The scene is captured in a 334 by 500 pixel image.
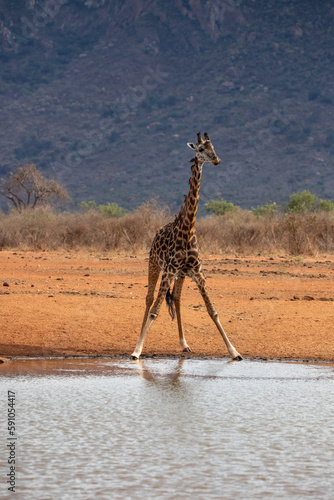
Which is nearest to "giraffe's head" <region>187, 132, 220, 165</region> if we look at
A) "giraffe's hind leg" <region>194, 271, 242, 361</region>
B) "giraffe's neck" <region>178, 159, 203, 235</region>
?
"giraffe's neck" <region>178, 159, 203, 235</region>

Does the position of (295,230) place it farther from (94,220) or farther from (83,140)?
(83,140)

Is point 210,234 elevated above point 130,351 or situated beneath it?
elevated above

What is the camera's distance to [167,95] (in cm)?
7556

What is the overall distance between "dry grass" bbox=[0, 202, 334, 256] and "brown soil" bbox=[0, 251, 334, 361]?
8125 mm

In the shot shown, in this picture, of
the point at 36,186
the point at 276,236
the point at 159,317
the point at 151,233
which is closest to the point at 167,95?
the point at 36,186

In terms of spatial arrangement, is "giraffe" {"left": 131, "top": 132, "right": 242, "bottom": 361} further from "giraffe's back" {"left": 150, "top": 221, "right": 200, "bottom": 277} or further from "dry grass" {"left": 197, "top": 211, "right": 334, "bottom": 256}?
"dry grass" {"left": 197, "top": 211, "right": 334, "bottom": 256}

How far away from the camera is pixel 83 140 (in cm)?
6988

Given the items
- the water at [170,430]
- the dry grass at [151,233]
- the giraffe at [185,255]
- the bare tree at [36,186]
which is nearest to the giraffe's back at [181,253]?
the giraffe at [185,255]

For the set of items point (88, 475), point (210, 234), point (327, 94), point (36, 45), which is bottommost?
point (88, 475)

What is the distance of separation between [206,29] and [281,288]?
72842 mm

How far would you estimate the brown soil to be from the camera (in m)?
9.80

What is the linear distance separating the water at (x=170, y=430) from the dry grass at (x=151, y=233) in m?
16.5

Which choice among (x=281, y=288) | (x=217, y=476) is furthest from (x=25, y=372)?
(x=281, y=288)

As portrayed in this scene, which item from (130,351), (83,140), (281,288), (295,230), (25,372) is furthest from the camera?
(83,140)
